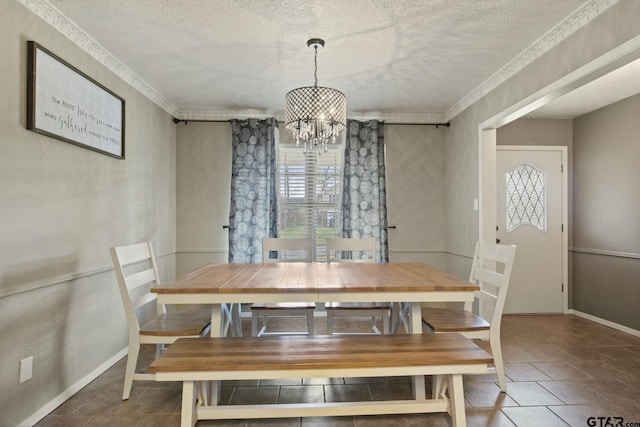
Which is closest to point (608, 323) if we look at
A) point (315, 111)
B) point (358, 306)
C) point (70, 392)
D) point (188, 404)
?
point (358, 306)

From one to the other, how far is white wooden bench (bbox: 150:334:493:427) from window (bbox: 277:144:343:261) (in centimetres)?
259

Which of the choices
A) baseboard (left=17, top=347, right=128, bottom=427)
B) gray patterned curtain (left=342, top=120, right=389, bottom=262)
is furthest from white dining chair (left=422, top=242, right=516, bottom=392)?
baseboard (left=17, top=347, right=128, bottom=427)

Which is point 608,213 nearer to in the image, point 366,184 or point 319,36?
point 366,184

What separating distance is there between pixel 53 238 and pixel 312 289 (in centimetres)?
159

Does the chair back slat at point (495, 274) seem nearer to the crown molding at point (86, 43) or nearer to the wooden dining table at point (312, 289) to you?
the wooden dining table at point (312, 289)

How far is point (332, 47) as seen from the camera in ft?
8.50

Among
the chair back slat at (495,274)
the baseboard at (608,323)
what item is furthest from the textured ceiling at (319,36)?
the baseboard at (608,323)

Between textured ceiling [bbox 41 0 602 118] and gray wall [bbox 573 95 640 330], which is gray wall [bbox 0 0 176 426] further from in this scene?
gray wall [bbox 573 95 640 330]

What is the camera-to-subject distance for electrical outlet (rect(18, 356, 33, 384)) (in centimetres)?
187

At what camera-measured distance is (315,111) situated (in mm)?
2355

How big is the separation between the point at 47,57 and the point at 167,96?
5.29 ft

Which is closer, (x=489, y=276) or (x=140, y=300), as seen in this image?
(x=140, y=300)

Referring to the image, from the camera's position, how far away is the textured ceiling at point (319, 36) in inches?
83.4

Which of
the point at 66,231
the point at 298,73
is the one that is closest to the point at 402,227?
the point at 298,73
